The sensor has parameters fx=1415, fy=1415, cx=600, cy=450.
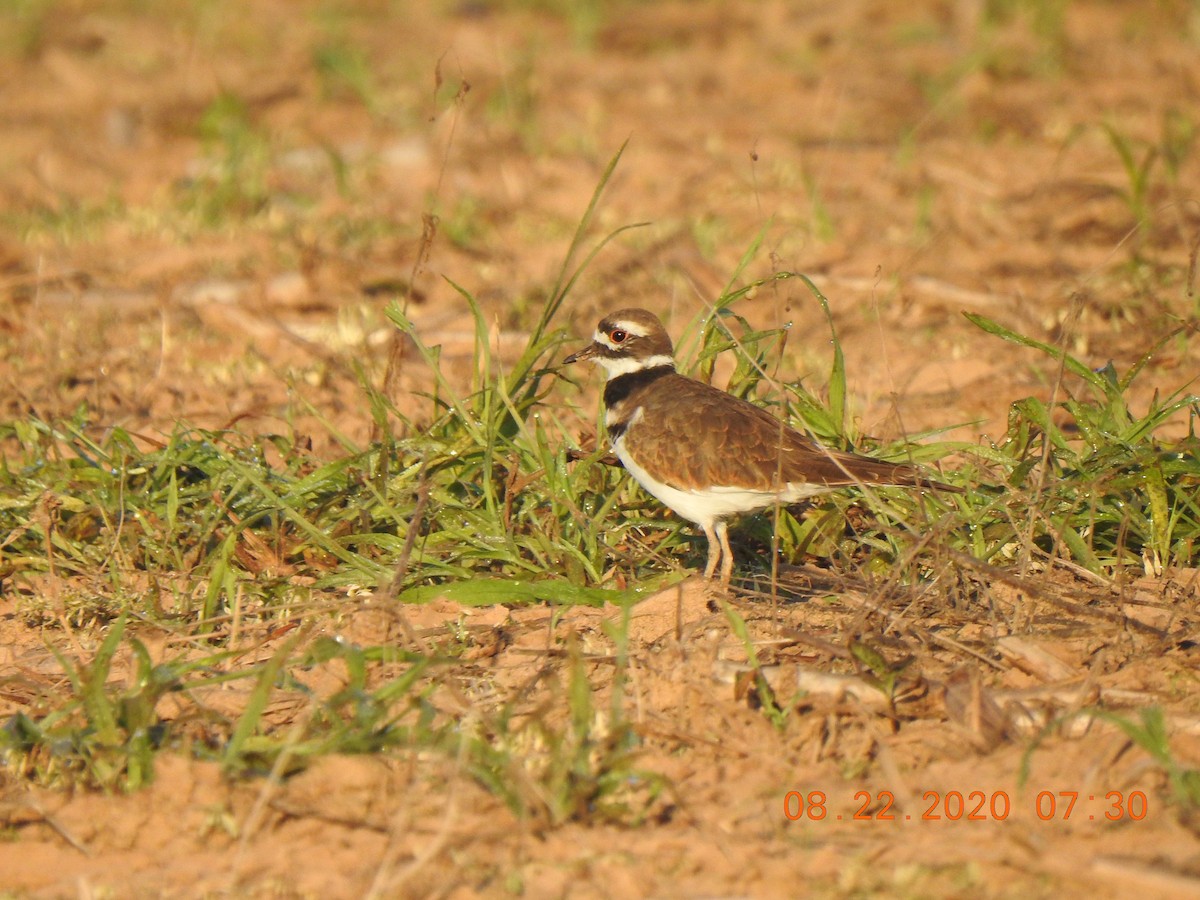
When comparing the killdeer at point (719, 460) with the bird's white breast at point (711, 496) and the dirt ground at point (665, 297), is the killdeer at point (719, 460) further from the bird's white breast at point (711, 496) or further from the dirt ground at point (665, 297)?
the dirt ground at point (665, 297)

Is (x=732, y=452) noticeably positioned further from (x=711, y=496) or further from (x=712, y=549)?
(x=712, y=549)

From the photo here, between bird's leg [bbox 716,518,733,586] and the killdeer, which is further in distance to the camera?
bird's leg [bbox 716,518,733,586]

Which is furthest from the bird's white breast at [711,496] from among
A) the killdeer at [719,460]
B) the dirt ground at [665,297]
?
the dirt ground at [665,297]

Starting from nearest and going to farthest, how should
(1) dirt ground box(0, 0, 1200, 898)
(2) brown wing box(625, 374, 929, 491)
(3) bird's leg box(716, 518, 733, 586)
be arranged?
(1) dirt ground box(0, 0, 1200, 898) → (2) brown wing box(625, 374, 929, 491) → (3) bird's leg box(716, 518, 733, 586)

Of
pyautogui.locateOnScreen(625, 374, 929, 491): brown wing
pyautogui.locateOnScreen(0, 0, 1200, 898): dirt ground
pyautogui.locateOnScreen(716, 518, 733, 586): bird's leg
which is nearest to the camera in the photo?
pyautogui.locateOnScreen(0, 0, 1200, 898): dirt ground

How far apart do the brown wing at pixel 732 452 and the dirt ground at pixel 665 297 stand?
378mm

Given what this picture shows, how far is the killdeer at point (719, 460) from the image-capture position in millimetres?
4633

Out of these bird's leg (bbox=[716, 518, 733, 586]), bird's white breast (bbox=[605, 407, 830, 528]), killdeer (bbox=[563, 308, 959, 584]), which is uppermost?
killdeer (bbox=[563, 308, 959, 584])

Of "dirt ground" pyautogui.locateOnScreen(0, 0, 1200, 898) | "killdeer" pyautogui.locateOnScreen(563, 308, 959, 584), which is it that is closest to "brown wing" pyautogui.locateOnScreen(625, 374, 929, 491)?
"killdeer" pyautogui.locateOnScreen(563, 308, 959, 584)

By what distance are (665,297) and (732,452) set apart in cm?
293

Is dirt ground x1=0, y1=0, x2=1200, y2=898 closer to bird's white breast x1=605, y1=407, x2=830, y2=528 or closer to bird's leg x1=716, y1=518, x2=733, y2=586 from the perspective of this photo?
bird's leg x1=716, y1=518, x2=733, y2=586

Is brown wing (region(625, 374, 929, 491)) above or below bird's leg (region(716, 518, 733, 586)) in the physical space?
above

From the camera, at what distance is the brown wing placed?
4625mm

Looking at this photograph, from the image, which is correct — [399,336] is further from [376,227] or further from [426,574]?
[376,227]
